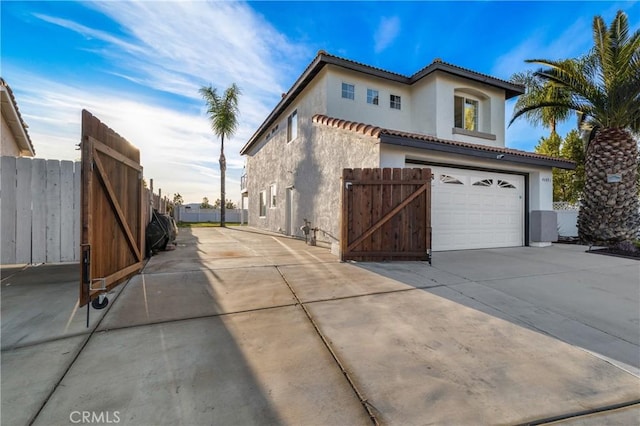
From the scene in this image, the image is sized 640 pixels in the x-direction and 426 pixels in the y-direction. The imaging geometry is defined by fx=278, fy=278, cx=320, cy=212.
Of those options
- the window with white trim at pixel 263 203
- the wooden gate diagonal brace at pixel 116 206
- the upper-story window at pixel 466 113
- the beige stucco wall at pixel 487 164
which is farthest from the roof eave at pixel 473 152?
the window with white trim at pixel 263 203

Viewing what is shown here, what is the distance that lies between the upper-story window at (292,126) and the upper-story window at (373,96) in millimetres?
3262

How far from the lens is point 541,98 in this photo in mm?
11500

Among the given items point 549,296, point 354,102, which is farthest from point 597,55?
point 549,296

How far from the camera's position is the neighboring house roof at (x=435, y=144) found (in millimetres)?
6852

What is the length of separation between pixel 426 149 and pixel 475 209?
2.86m

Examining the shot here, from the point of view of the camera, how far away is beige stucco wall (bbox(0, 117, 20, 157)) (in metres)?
7.69

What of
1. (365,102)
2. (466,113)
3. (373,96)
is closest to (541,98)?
(466,113)

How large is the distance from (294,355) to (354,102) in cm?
958

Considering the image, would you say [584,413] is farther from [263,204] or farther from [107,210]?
[263,204]

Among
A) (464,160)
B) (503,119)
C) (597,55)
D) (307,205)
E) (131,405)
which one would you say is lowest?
(131,405)

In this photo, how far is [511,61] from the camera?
11.8 metres

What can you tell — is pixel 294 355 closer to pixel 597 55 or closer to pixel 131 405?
pixel 131 405

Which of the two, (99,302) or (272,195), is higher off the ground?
(272,195)

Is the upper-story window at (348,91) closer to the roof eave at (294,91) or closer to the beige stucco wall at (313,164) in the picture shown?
the beige stucco wall at (313,164)
